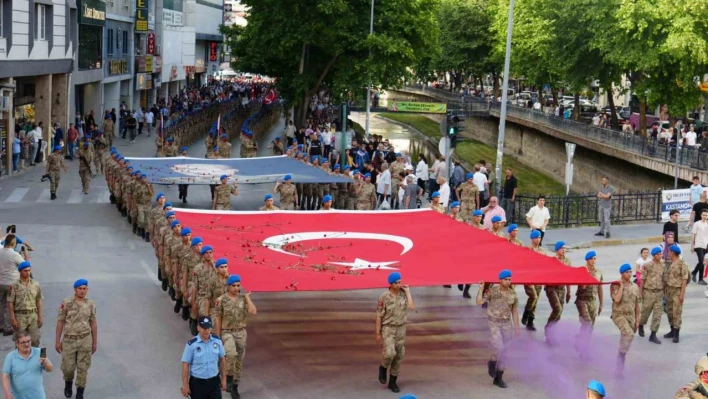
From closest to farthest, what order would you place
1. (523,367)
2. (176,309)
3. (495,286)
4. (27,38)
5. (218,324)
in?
(218,324), (495,286), (523,367), (176,309), (27,38)

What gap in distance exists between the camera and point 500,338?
15367mm

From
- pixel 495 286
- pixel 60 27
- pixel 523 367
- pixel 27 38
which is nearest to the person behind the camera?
pixel 495 286

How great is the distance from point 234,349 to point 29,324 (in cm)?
305

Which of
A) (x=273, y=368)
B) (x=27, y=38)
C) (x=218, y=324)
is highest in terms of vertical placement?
(x=27, y=38)

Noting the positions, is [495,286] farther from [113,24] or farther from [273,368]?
[113,24]

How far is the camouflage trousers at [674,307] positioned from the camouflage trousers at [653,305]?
142 mm

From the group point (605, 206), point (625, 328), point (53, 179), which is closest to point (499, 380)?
point (625, 328)

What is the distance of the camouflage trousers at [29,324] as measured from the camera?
49.4ft

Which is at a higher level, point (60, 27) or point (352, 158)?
point (60, 27)

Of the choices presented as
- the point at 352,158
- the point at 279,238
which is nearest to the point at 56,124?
the point at 352,158

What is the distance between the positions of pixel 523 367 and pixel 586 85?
41789 millimetres

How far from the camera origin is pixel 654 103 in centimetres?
5028

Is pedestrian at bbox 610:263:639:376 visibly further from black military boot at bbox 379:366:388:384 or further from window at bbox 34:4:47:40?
window at bbox 34:4:47:40

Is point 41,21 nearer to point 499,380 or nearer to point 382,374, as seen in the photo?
point 382,374
